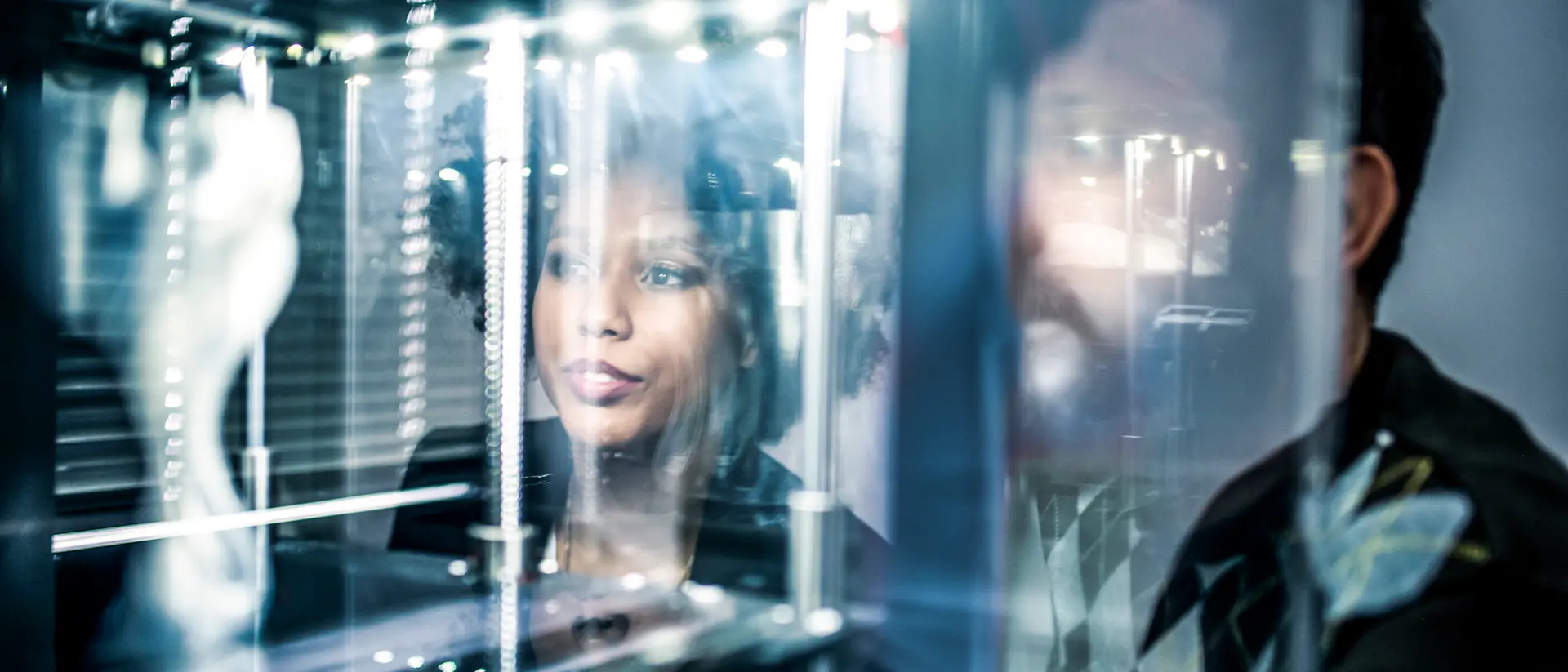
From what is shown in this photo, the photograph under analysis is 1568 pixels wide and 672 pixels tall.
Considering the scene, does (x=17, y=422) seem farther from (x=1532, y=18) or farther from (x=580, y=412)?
(x=1532, y=18)

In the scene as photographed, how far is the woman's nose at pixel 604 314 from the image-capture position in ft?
5.69

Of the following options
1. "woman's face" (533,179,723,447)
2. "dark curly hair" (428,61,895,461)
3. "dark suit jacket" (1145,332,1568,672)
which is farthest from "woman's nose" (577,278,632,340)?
"dark suit jacket" (1145,332,1568,672)

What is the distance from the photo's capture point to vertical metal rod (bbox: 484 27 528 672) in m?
1.83

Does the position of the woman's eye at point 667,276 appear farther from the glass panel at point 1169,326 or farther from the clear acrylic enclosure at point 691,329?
the glass panel at point 1169,326

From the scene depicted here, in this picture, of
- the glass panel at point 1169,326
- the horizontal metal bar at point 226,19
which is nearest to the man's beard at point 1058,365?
the glass panel at point 1169,326

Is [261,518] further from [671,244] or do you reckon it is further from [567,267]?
[671,244]

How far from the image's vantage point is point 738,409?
1.59 m

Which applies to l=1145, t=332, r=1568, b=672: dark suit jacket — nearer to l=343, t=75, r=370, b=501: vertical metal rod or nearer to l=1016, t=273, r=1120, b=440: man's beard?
l=1016, t=273, r=1120, b=440: man's beard

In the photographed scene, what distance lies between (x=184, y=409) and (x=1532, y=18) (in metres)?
1.98

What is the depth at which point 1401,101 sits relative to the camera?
3.57 ft

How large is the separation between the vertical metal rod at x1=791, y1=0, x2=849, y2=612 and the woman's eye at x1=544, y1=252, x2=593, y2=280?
419mm

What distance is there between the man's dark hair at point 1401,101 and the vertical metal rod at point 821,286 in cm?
56

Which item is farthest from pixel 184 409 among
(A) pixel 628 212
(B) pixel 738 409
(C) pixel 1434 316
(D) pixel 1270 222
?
(C) pixel 1434 316

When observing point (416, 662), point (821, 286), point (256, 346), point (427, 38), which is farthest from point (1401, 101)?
point (256, 346)
